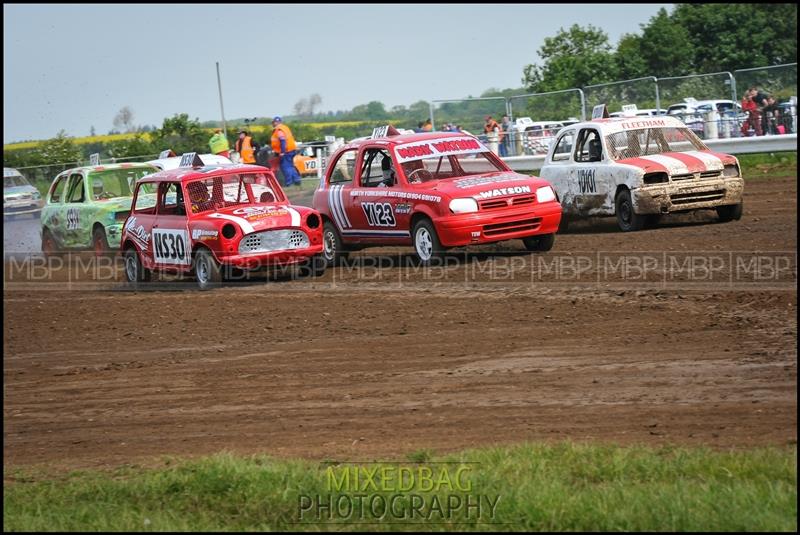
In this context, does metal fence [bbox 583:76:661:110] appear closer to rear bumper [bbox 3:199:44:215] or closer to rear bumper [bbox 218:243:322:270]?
rear bumper [bbox 218:243:322:270]

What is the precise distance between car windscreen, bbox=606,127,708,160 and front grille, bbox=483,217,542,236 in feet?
8.55

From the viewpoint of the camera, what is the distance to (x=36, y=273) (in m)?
18.6

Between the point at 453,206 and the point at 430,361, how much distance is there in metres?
4.69

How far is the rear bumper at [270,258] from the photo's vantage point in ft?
44.3

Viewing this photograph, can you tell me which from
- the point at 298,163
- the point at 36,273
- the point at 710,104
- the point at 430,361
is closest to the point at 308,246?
the point at 430,361

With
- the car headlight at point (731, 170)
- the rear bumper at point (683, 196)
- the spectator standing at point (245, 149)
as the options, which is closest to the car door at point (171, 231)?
the rear bumper at point (683, 196)

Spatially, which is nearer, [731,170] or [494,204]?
[494,204]

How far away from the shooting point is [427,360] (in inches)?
336

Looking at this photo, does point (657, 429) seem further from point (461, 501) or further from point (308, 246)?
point (308, 246)

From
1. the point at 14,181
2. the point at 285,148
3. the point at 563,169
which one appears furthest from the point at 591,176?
the point at 14,181

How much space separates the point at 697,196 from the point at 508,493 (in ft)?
33.4

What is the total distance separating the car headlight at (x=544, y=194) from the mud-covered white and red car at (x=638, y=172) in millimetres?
1642

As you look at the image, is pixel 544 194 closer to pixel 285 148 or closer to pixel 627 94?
pixel 627 94

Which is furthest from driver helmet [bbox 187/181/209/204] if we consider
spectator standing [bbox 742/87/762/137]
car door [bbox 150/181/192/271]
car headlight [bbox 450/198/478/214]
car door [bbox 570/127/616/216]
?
spectator standing [bbox 742/87/762/137]
